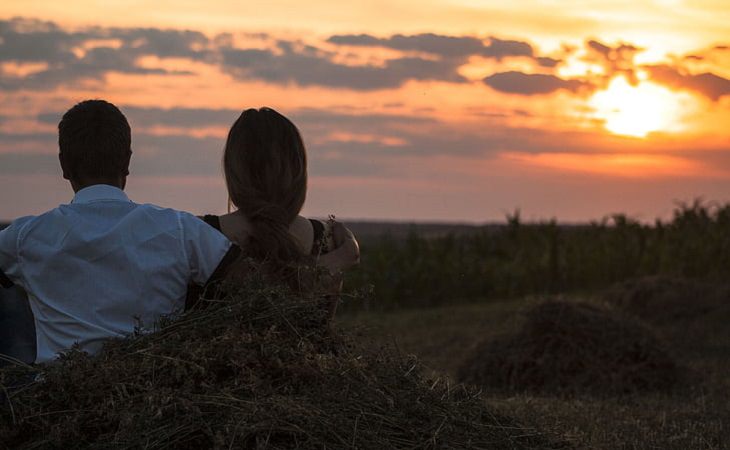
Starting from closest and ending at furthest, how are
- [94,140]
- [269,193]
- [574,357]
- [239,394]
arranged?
[239,394], [94,140], [269,193], [574,357]

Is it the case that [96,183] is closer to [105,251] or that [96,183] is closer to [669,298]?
[105,251]

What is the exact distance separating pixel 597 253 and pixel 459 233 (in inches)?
152

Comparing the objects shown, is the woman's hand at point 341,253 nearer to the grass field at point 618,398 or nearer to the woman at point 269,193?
Answer: the woman at point 269,193

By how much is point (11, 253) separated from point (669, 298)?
1154 centimetres

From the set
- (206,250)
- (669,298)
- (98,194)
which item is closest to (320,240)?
(206,250)

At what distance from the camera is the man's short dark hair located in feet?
11.9

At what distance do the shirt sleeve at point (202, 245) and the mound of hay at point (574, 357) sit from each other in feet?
19.9

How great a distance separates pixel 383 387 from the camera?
11.6 ft

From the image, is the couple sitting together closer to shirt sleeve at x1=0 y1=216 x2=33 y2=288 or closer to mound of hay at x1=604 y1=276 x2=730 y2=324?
shirt sleeve at x1=0 y1=216 x2=33 y2=288

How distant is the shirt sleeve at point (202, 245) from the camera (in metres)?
3.57

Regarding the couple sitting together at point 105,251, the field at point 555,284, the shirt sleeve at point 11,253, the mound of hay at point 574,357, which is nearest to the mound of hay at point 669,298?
the field at point 555,284

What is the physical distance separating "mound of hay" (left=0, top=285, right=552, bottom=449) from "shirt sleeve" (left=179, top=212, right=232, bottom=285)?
0.42 feet

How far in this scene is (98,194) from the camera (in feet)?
12.0

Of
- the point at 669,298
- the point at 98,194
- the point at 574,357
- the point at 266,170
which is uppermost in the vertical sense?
the point at 266,170
